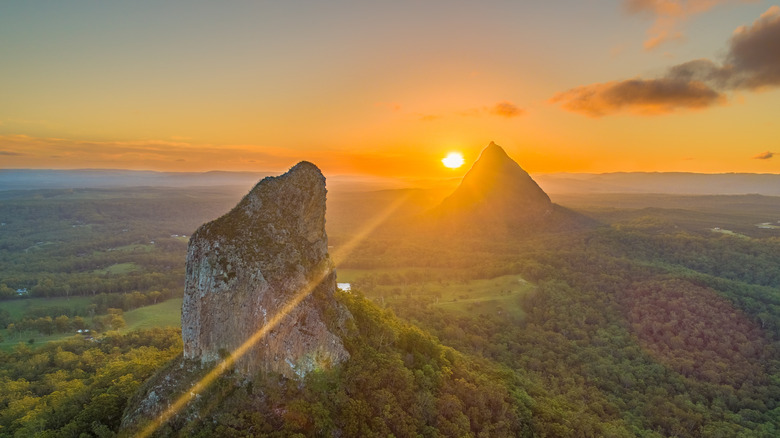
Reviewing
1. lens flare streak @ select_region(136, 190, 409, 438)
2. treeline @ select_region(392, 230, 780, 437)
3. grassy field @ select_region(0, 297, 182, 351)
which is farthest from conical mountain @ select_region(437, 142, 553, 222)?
lens flare streak @ select_region(136, 190, 409, 438)

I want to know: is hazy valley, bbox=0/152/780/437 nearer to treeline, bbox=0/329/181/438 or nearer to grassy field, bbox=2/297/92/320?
treeline, bbox=0/329/181/438

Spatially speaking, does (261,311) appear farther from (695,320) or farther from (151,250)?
(151,250)

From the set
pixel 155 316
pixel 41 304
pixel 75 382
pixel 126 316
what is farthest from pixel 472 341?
pixel 41 304

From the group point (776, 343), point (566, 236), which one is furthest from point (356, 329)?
point (566, 236)

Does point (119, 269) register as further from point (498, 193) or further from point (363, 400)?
point (498, 193)

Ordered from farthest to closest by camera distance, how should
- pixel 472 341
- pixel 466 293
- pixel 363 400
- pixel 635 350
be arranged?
pixel 466 293 → pixel 472 341 → pixel 635 350 → pixel 363 400

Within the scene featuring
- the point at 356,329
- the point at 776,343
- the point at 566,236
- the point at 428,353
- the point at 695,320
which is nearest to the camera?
the point at 356,329

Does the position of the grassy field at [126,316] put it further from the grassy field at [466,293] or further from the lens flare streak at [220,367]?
the lens flare streak at [220,367]
